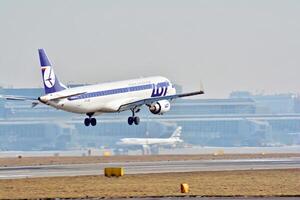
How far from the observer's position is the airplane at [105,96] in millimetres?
130750

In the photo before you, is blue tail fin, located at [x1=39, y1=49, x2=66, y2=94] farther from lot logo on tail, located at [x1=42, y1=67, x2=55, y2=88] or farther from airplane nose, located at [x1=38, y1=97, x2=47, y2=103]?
airplane nose, located at [x1=38, y1=97, x2=47, y2=103]

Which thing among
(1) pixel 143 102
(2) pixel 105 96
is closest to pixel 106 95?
(2) pixel 105 96

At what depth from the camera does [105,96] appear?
135625mm

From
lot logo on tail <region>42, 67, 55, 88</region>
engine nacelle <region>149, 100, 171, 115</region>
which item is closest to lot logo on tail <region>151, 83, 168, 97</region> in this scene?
engine nacelle <region>149, 100, 171, 115</region>

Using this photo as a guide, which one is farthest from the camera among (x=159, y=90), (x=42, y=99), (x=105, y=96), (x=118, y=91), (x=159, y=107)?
(x=159, y=90)

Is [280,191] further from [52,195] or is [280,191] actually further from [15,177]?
[15,177]

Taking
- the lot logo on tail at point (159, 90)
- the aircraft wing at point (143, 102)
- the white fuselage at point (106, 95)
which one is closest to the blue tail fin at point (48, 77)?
the white fuselage at point (106, 95)

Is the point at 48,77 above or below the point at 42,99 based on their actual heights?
above

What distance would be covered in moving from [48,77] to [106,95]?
8188 mm

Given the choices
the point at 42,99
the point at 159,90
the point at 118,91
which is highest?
the point at 159,90

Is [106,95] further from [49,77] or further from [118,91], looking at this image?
[49,77]

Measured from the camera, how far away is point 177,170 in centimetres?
11256

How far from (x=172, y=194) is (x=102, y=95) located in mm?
57871

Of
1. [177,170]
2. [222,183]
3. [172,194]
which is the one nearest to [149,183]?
[222,183]
